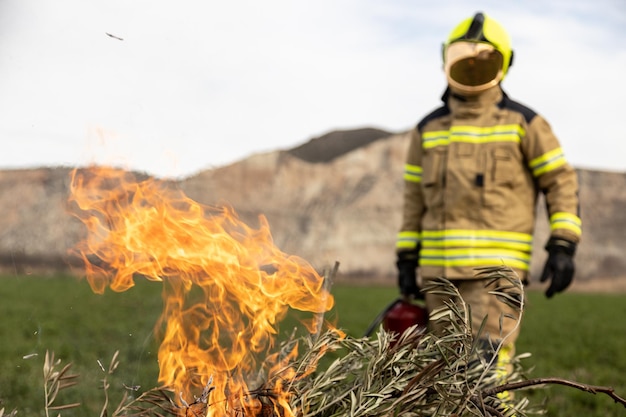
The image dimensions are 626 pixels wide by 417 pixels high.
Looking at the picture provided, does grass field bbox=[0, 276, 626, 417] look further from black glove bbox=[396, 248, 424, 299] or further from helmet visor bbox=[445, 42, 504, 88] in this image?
helmet visor bbox=[445, 42, 504, 88]

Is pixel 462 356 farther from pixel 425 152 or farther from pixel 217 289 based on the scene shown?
pixel 425 152

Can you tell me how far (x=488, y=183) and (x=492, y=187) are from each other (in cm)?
3

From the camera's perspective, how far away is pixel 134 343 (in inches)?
342

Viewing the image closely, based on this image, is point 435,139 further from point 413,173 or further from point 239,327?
point 239,327

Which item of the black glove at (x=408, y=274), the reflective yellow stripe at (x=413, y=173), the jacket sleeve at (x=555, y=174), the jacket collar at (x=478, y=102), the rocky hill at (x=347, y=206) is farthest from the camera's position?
the rocky hill at (x=347, y=206)

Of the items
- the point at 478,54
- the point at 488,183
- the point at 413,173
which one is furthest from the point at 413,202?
the point at 478,54

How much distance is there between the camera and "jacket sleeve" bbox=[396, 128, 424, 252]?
187 inches

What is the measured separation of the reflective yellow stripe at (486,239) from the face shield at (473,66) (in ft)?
2.63

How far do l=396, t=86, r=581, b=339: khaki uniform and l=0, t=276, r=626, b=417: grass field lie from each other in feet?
2.66

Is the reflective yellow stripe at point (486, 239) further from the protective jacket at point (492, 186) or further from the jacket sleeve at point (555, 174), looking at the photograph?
the jacket sleeve at point (555, 174)

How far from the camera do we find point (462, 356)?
269 centimetres

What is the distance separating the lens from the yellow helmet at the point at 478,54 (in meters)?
4.39

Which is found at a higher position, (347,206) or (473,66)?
(473,66)

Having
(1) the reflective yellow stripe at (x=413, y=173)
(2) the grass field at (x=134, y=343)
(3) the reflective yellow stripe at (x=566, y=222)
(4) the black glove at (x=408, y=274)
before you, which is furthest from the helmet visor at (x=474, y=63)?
(2) the grass field at (x=134, y=343)
